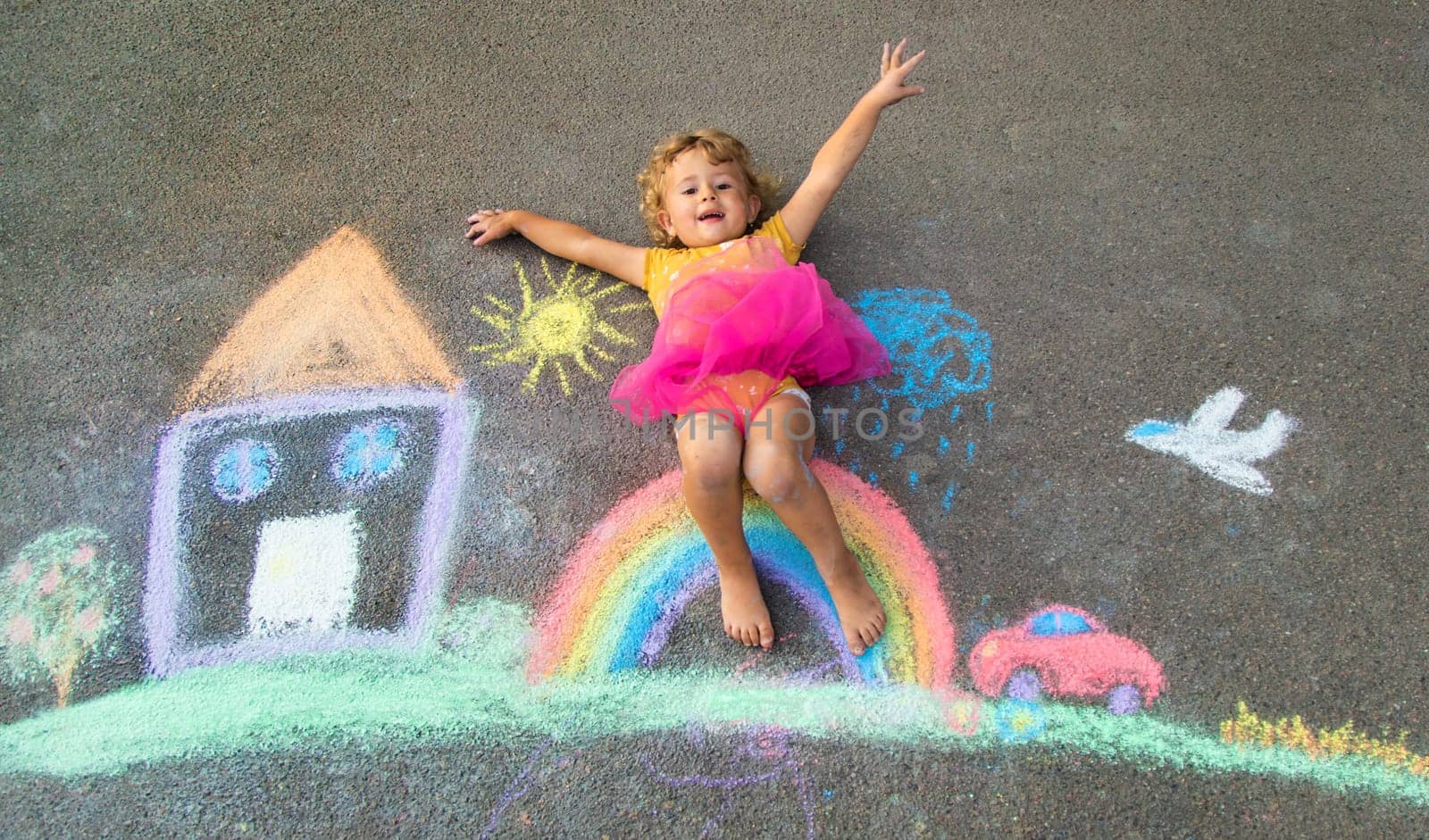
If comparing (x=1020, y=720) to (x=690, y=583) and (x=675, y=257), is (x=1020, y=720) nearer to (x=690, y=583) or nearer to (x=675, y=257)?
(x=690, y=583)

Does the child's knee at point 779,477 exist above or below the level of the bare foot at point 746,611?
above

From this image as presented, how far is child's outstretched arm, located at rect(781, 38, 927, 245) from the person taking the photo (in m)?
2.37

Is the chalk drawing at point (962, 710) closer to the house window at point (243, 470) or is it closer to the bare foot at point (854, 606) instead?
the bare foot at point (854, 606)

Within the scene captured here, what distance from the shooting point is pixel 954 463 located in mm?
2285

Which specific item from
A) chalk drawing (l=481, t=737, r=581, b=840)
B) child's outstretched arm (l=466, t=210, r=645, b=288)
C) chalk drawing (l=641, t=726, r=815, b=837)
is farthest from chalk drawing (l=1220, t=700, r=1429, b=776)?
child's outstretched arm (l=466, t=210, r=645, b=288)

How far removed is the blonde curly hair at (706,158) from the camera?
2455 mm

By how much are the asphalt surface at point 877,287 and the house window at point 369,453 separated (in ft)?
0.79

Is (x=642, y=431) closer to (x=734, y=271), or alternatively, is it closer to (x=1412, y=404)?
(x=734, y=271)

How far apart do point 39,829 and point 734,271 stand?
2.15 meters

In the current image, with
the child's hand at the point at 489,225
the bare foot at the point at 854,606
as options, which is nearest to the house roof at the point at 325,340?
the child's hand at the point at 489,225

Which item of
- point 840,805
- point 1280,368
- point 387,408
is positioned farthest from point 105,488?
point 1280,368

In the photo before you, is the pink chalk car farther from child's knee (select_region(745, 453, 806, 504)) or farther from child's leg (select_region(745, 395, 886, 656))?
child's knee (select_region(745, 453, 806, 504))

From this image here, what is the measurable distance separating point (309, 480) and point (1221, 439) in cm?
252

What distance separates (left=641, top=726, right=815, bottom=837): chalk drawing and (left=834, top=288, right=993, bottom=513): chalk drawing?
748 mm
